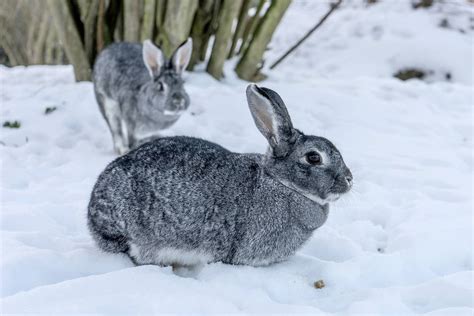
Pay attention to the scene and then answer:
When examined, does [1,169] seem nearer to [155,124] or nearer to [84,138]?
[84,138]

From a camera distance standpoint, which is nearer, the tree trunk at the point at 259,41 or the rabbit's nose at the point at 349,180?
the rabbit's nose at the point at 349,180

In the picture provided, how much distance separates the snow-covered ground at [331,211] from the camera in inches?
126

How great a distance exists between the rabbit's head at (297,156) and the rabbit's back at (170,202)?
310mm

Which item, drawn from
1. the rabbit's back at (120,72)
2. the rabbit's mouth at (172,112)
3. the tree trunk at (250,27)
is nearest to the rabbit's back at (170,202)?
the rabbit's mouth at (172,112)

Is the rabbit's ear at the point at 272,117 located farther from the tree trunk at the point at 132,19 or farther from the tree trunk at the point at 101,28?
the tree trunk at the point at 101,28

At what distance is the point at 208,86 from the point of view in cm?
803

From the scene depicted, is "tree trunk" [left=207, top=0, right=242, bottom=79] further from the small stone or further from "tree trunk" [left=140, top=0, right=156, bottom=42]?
the small stone

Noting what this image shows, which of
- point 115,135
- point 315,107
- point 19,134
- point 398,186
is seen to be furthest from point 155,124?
point 398,186

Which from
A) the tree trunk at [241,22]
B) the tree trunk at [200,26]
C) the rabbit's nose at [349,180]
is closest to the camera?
the rabbit's nose at [349,180]

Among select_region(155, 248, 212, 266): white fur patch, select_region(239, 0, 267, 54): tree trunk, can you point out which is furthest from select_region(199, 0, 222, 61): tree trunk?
select_region(155, 248, 212, 266): white fur patch

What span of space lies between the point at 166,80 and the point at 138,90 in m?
0.55

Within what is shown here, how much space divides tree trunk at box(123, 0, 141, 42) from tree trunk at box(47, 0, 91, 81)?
2.40 ft

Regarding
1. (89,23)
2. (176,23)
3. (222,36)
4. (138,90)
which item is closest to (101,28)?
(89,23)

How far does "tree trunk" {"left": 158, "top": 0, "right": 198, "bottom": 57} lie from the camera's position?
7738 millimetres
